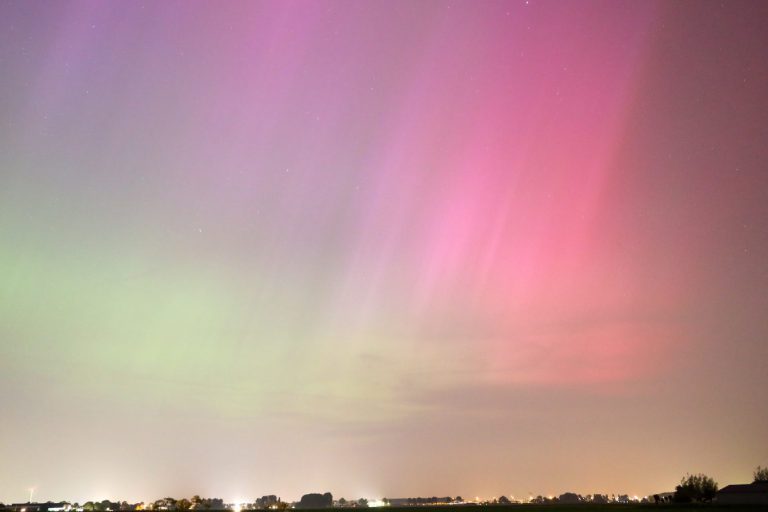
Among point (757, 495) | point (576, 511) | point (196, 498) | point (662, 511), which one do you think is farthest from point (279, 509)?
point (757, 495)

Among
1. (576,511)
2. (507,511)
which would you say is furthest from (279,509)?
(576,511)

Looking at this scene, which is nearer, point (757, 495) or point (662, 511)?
point (662, 511)

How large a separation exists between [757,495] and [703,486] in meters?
17.8

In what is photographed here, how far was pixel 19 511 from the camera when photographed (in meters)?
198

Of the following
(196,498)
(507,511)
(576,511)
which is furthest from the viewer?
(196,498)

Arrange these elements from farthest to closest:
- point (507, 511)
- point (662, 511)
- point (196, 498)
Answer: point (196, 498)
point (507, 511)
point (662, 511)

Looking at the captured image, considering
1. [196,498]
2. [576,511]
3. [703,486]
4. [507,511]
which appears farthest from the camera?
[196,498]

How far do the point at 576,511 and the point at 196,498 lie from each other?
112432 mm

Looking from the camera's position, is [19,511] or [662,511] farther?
[19,511]

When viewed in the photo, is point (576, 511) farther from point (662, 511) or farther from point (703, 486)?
point (703, 486)

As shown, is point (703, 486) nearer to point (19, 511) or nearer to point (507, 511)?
point (507, 511)

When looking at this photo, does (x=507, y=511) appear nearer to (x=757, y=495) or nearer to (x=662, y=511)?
(x=662, y=511)

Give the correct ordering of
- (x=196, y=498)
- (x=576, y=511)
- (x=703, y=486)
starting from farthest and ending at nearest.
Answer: (x=196, y=498) < (x=703, y=486) < (x=576, y=511)

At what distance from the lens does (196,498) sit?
184750 millimetres
